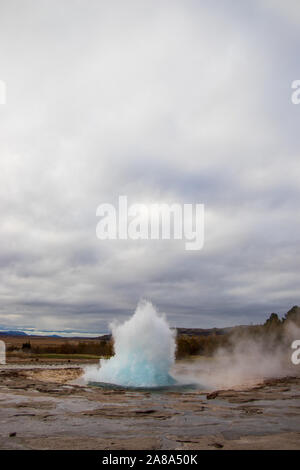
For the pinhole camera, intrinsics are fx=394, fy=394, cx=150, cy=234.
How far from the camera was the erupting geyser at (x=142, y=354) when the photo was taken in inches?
1005

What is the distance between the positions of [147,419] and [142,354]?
1375 cm

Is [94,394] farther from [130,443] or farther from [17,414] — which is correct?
[130,443]

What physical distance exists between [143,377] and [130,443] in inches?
655

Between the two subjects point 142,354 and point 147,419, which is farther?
point 142,354

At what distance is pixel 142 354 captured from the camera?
26109 millimetres

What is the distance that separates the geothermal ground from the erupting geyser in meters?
5.28

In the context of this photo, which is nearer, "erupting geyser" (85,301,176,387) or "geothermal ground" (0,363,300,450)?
"geothermal ground" (0,363,300,450)

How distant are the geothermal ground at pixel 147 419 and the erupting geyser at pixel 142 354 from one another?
5285 mm

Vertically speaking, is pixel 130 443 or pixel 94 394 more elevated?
pixel 130 443

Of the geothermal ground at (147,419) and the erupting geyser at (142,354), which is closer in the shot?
the geothermal ground at (147,419)

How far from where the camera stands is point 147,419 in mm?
12516

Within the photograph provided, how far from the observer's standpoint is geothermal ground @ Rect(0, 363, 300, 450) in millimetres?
9305
